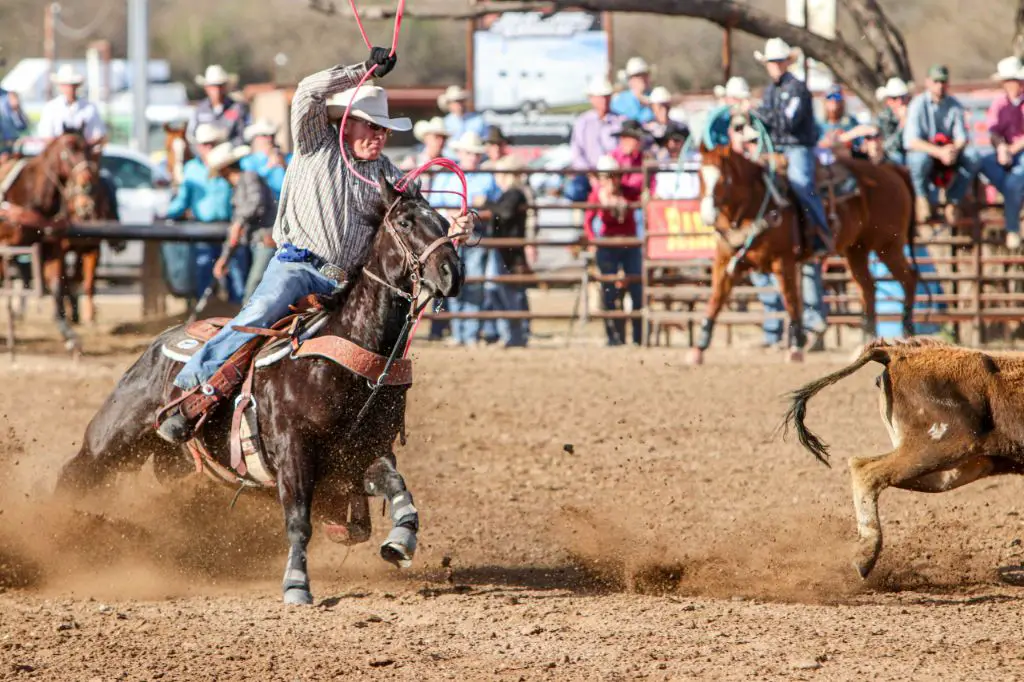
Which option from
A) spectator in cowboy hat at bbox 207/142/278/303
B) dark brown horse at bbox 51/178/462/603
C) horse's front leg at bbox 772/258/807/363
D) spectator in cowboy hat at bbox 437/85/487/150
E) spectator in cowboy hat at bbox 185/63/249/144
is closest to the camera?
dark brown horse at bbox 51/178/462/603

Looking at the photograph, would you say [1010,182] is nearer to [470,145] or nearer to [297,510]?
[470,145]

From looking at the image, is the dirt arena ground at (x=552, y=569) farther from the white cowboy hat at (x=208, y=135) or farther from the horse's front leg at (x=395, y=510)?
the white cowboy hat at (x=208, y=135)

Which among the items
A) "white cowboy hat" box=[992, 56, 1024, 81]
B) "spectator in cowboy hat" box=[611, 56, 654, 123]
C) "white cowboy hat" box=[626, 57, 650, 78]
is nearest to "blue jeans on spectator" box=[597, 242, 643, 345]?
"spectator in cowboy hat" box=[611, 56, 654, 123]

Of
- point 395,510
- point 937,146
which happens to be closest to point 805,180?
point 937,146

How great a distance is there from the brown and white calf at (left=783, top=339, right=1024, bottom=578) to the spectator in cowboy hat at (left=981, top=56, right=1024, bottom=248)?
8.73m

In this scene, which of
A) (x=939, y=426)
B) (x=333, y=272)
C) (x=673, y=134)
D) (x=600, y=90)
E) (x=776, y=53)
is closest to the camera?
(x=939, y=426)

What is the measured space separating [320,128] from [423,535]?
214cm

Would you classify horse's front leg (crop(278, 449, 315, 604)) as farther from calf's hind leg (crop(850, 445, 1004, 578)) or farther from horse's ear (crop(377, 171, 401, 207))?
calf's hind leg (crop(850, 445, 1004, 578))

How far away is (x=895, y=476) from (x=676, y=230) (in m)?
8.16

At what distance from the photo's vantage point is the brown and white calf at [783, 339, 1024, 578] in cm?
587

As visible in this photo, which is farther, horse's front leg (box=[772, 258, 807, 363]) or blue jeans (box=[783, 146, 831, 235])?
blue jeans (box=[783, 146, 831, 235])

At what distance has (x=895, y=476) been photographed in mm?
5934

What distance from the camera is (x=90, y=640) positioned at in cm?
528

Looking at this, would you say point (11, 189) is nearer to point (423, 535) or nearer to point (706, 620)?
point (423, 535)
